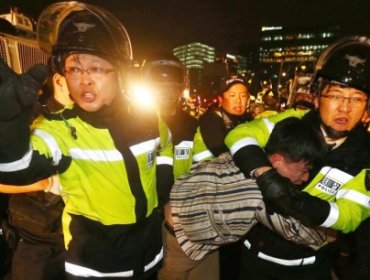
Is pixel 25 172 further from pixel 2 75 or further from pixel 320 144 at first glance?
pixel 320 144

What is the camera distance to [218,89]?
201 inches

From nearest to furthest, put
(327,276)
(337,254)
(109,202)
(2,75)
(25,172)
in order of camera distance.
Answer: (2,75), (25,172), (109,202), (327,276), (337,254)

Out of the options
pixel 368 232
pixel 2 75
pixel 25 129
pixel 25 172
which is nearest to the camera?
pixel 2 75

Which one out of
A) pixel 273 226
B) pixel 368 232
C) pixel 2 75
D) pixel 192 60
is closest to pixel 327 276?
pixel 368 232

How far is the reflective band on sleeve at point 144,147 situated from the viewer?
87.4 inches

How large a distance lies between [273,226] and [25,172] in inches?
58.3

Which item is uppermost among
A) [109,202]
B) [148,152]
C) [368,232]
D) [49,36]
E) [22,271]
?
[49,36]

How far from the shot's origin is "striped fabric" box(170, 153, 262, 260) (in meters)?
2.02

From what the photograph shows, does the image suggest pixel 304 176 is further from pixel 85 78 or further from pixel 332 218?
pixel 85 78

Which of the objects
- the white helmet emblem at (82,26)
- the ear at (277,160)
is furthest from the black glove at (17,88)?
the ear at (277,160)

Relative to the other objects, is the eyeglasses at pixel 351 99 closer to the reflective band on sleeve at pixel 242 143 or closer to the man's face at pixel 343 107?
the man's face at pixel 343 107

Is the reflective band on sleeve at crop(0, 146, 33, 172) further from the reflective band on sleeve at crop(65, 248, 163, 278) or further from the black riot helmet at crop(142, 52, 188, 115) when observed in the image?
the black riot helmet at crop(142, 52, 188, 115)

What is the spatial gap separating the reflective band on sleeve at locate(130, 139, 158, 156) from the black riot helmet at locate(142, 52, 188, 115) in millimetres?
Result: 1177

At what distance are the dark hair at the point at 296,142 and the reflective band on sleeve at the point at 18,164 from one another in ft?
5.38
